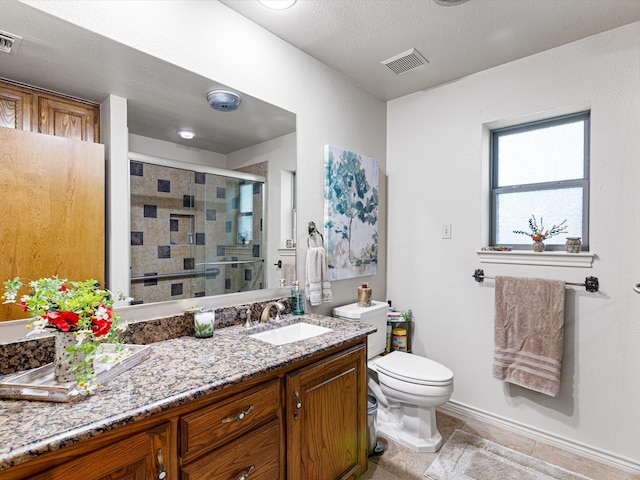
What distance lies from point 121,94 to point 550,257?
253 centimetres

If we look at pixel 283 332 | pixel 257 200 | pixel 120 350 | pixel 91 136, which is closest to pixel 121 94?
pixel 91 136

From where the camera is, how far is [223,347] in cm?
144

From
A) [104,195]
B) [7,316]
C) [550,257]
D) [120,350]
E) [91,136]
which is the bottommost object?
[120,350]

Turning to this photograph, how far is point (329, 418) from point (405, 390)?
0.68 meters

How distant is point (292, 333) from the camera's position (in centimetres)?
187

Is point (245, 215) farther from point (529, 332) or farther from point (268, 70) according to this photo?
point (529, 332)

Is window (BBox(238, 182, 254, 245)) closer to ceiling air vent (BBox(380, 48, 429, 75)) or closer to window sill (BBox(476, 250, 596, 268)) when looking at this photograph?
ceiling air vent (BBox(380, 48, 429, 75))

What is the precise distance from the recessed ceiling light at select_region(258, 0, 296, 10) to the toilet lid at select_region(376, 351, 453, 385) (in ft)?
7.02

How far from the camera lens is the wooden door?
117 centimetres

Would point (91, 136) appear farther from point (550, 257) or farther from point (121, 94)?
point (550, 257)

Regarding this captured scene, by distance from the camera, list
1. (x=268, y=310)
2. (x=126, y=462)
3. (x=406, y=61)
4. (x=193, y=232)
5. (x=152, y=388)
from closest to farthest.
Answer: (x=126, y=462)
(x=152, y=388)
(x=193, y=232)
(x=268, y=310)
(x=406, y=61)

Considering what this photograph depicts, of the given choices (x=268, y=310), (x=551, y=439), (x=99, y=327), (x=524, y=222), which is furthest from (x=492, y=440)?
(x=99, y=327)

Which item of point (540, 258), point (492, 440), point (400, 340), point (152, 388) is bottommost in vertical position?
point (492, 440)

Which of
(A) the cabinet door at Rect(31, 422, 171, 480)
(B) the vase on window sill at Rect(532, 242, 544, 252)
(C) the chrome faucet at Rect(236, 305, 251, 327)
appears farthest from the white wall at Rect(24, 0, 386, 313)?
(A) the cabinet door at Rect(31, 422, 171, 480)
